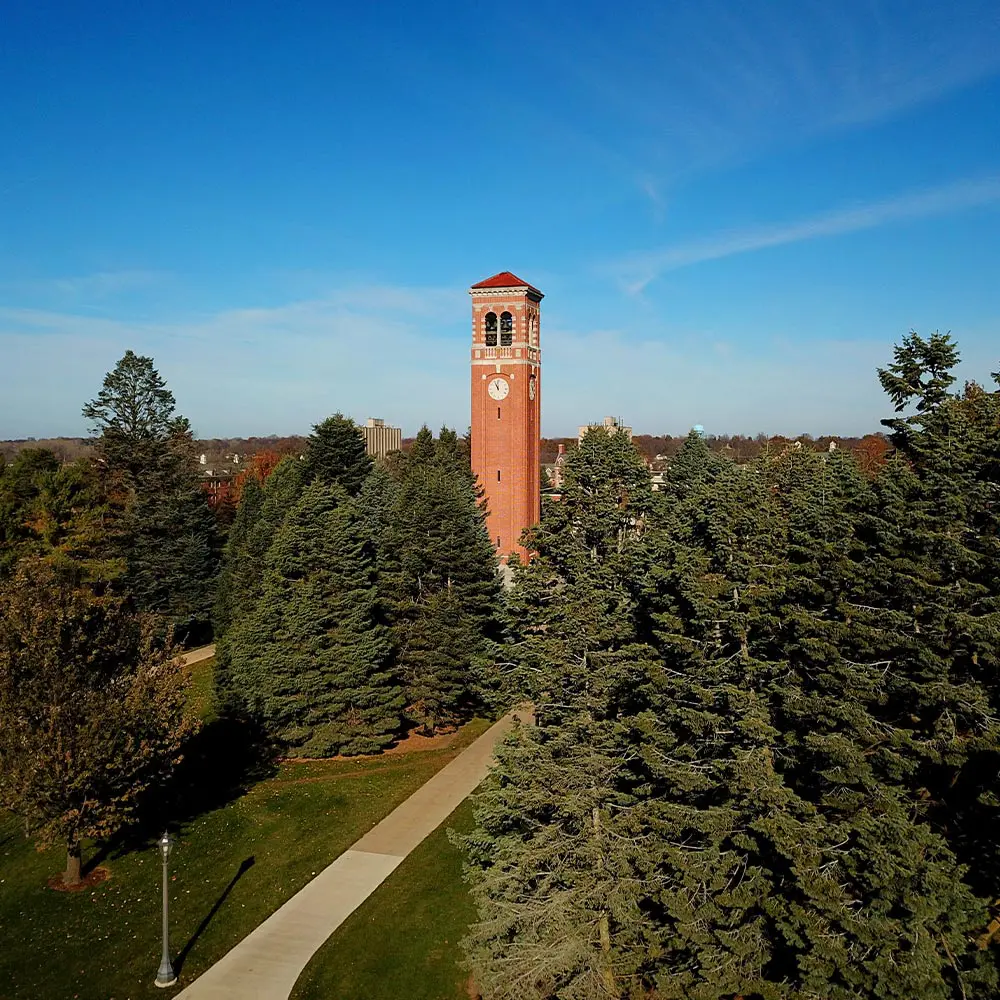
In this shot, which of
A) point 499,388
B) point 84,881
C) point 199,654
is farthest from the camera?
point 499,388

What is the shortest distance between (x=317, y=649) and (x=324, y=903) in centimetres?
844

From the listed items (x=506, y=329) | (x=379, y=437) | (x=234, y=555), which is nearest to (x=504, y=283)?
(x=506, y=329)

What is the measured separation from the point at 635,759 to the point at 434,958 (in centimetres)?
520

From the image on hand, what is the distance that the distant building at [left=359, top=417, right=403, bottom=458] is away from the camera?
9311 centimetres

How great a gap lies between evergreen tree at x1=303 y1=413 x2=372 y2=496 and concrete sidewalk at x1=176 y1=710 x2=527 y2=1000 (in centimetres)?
1920

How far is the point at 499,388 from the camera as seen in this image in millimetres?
40438

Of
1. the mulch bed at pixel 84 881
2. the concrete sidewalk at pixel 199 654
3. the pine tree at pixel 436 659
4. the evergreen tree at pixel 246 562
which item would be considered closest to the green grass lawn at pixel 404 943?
the mulch bed at pixel 84 881

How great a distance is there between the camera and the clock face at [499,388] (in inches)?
1590

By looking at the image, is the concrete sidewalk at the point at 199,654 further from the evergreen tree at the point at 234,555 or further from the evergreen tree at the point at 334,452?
the evergreen tree at the point at 334,452

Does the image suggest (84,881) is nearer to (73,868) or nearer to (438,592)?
(73,868)

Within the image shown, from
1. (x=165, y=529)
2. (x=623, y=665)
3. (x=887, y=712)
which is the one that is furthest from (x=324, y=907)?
(x=165, y=529)

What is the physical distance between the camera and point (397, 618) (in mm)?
26578

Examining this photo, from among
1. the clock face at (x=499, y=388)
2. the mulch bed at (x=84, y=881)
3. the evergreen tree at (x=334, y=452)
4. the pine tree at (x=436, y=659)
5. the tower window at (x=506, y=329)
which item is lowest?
the mulch bed at (x=84, y=881)

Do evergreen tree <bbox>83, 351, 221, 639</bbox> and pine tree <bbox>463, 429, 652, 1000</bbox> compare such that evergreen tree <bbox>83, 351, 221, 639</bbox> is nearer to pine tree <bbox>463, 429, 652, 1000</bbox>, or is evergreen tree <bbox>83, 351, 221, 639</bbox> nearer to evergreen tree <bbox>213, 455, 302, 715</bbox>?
evergreen tree <bbox>213, 455, 302, 715</bbox>
